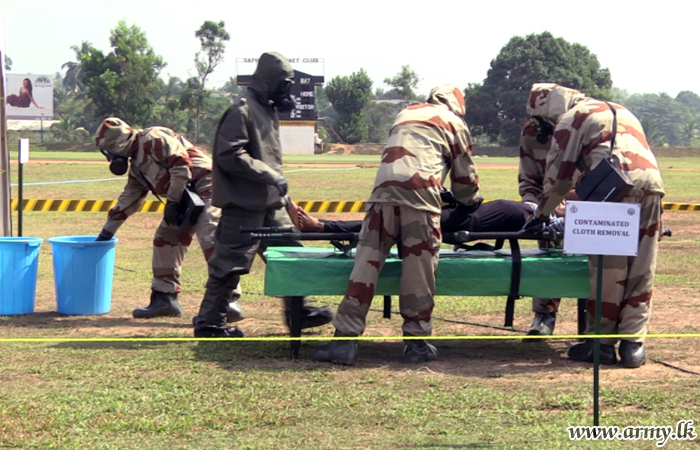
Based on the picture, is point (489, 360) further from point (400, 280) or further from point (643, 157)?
point (643, 157)

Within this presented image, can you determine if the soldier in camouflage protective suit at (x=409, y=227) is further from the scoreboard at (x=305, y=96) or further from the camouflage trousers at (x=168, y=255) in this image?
the scoreboard at (x=305, y=96)

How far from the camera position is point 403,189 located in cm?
665

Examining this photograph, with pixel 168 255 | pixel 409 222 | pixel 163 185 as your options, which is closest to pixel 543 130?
pixel 409 222

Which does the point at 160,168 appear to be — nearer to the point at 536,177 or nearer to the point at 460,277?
the point at 460,277

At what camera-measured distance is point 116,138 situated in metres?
8.63

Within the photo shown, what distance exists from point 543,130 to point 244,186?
251cm

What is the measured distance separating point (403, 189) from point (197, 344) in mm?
2175

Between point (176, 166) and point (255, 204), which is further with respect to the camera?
point (176, 166)

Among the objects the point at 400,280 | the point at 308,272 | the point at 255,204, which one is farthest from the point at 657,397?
the point at 255,204

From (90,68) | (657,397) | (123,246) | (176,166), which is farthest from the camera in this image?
(90,68)

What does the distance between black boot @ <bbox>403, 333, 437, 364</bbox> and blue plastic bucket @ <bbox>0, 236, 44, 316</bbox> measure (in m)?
3.91

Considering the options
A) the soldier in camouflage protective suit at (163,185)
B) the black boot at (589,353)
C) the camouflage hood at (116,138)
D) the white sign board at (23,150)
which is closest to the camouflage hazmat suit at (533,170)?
the black boot at (589,353)

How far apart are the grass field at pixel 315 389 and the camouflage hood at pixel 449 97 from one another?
5.97 feet

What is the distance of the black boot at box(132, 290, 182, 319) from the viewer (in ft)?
29.1
